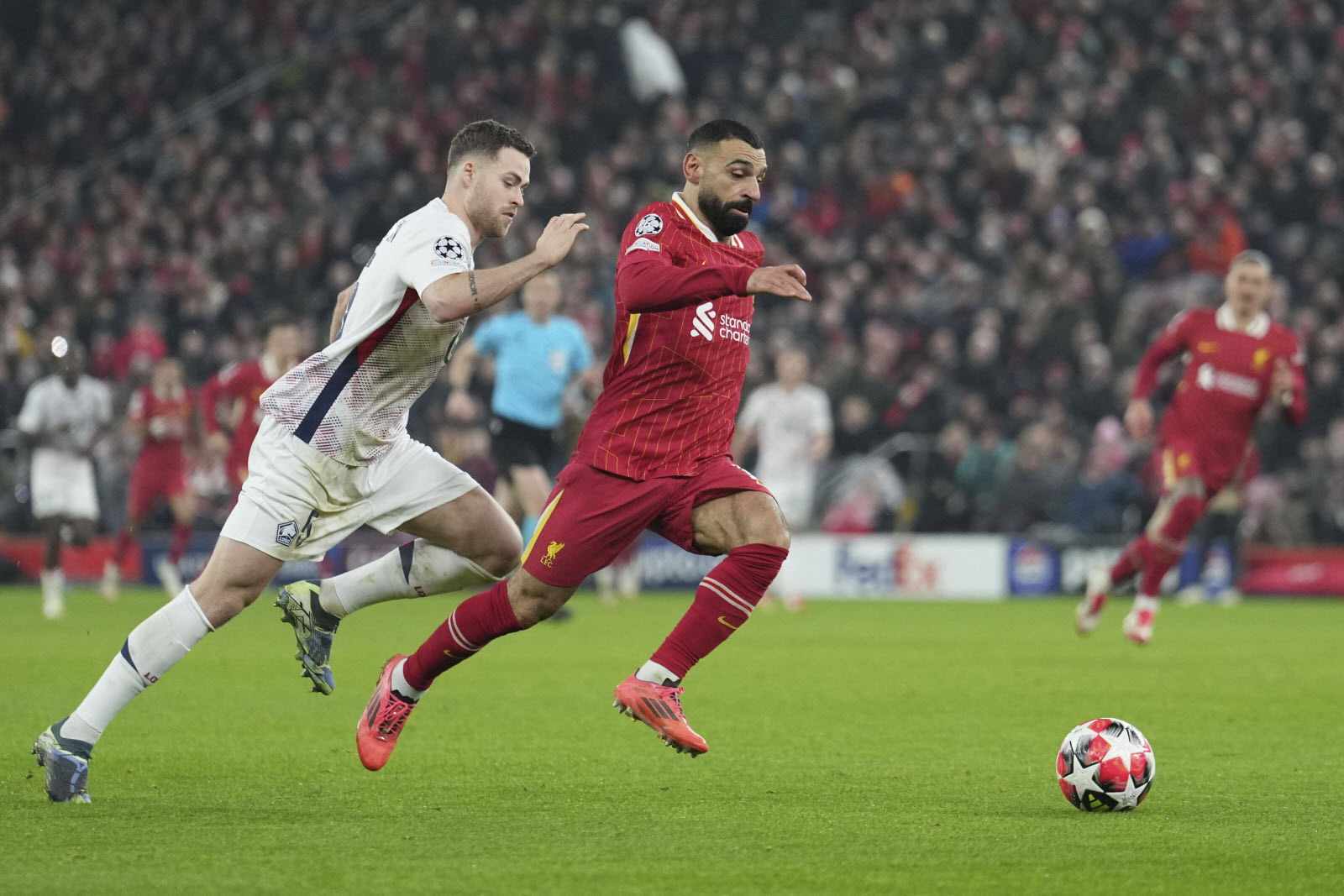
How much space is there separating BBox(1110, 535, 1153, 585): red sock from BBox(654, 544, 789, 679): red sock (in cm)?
695

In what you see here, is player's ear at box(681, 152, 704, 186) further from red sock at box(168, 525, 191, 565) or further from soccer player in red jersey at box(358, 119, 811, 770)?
red sock at box(168, 525, 191, 565)

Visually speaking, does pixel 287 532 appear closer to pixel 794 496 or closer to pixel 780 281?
pixel 780 281

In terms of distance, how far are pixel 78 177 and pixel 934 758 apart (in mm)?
20597

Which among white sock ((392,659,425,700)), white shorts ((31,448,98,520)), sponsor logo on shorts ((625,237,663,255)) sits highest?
sponsor logo on shorts ((625,237,663,255))

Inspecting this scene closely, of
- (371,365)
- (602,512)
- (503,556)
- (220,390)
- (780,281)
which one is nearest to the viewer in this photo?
(780,281)

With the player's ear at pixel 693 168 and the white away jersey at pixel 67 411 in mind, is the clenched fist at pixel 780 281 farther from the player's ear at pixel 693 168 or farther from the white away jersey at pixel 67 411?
the white away jersey at pixel 67 411

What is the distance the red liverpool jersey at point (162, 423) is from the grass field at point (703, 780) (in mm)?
5394

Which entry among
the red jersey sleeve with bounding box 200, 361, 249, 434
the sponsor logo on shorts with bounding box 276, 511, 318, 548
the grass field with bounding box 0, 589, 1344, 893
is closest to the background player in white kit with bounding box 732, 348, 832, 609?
the red jersey sleeve with bounding box 200, 361, 249, 434

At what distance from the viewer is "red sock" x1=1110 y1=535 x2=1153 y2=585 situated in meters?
13.2

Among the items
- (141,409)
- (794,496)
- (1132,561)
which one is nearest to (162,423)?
(141,409)

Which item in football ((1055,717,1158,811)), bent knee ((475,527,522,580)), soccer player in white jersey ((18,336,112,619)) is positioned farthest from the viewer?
soccer player in white jersey ((18,336,112,619))

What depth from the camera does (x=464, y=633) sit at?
22.5 feet

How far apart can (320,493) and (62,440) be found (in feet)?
35.2

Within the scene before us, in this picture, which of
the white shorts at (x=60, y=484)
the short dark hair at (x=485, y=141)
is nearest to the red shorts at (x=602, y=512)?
the short dark hair at (x=485, y=141)
